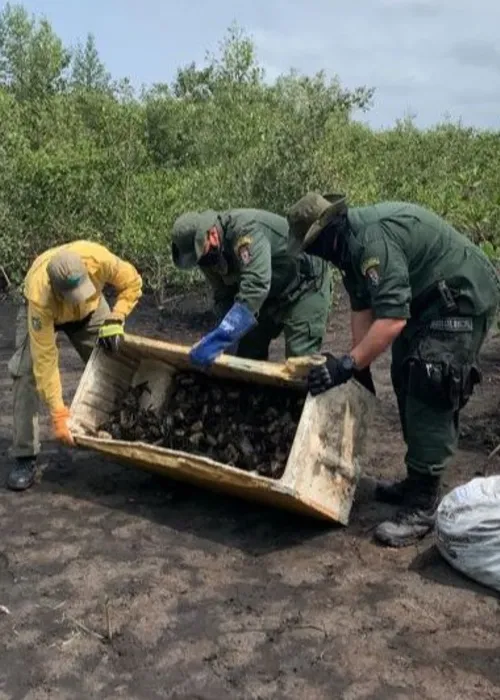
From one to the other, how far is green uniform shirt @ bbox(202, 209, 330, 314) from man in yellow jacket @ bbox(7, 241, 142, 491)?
24.4 inches

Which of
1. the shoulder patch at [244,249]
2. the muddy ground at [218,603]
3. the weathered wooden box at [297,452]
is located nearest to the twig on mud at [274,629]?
the muddy ground at [218,603]

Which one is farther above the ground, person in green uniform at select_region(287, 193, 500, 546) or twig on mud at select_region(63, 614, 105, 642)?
person in green uniform at select_region(287, 193, 500, 546)

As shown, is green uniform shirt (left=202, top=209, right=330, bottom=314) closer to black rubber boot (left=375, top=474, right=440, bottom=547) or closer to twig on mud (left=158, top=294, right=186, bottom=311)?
black rubber boot (left=375, top=474, right=440, bottom=547)

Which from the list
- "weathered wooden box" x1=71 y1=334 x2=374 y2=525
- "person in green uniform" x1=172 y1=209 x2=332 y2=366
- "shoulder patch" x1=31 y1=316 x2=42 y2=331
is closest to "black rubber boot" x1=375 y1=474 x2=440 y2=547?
"weathered wooden box" x1=71 y1=334 x2=374 y2=525

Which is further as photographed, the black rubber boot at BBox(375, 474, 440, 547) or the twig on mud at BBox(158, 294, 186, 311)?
the twig on mud at BBox(158, 294, 186, 311)

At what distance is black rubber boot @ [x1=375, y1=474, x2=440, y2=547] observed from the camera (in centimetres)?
456

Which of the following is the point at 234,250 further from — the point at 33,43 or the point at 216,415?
the point at 33,43

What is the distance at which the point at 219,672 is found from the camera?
3.57 m

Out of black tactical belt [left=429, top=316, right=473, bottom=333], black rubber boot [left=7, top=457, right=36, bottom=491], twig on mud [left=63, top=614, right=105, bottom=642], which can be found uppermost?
black tactical belt [left=429, top=316, right=473, bottom=333]

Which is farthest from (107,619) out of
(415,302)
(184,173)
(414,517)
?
(184,173)

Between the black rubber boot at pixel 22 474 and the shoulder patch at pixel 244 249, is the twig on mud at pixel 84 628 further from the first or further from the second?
the shoulder patch at pixel 244 249

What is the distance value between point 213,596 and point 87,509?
1.31 meters

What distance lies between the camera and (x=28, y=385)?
5535 millimetres

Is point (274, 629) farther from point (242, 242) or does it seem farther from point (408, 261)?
point (242, 242)
